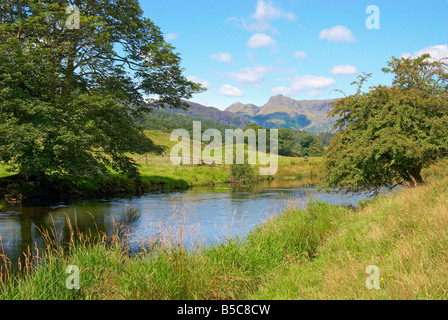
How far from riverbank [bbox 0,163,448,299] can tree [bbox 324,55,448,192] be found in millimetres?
A: 5439

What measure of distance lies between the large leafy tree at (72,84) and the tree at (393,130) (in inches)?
579

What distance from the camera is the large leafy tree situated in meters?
19.5

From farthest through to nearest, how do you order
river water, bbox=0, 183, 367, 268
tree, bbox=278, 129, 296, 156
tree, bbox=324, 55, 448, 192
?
tree, bbox=278, 129, 296, 156
tree, bbox=324, 55, 448, 192
river water, bbox=0, 183, 367, 268

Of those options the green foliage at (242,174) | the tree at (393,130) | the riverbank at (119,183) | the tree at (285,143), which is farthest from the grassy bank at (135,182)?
the tree at (285,143)

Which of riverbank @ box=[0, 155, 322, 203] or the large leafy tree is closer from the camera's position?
the large leafy tree

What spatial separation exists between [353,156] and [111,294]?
1214 cm

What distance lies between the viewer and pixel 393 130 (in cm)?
1477

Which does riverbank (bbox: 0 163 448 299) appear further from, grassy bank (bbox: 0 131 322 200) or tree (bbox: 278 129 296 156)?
tree (bbox: 278 129 296 156)

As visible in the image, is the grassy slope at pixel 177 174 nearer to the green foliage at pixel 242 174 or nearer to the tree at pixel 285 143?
the green foliage at pixel 242 174

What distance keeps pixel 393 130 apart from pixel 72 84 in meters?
22.4

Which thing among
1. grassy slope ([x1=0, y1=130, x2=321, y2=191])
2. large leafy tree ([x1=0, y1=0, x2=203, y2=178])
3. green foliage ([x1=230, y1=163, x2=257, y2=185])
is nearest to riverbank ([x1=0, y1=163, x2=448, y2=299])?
large leafy tree ([x1=0, y1=0, x2=203, y2=178])

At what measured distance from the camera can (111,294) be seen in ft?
21.1

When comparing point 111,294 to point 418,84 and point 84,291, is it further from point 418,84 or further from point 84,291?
point 418,84

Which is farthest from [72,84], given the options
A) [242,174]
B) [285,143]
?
[285,143]
